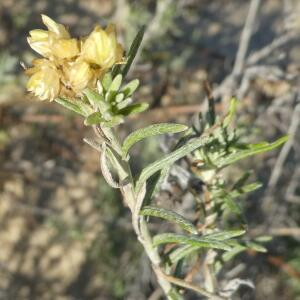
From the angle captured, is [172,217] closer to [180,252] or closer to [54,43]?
[180,252]

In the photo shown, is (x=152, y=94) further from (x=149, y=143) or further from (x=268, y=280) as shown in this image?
(x=268, y=280)

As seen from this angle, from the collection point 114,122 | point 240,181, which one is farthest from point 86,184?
point 114,122

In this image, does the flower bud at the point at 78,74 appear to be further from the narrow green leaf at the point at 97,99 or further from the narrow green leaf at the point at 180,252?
the narrow green leaf at the point at 180,252

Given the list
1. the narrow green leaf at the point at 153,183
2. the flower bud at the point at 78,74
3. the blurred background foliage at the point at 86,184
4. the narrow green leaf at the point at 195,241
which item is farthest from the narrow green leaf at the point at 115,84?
the blurred background foliage at the point at 86,184

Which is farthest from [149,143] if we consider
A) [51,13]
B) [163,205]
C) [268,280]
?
[163,205]

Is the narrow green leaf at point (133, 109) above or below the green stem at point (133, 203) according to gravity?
above
